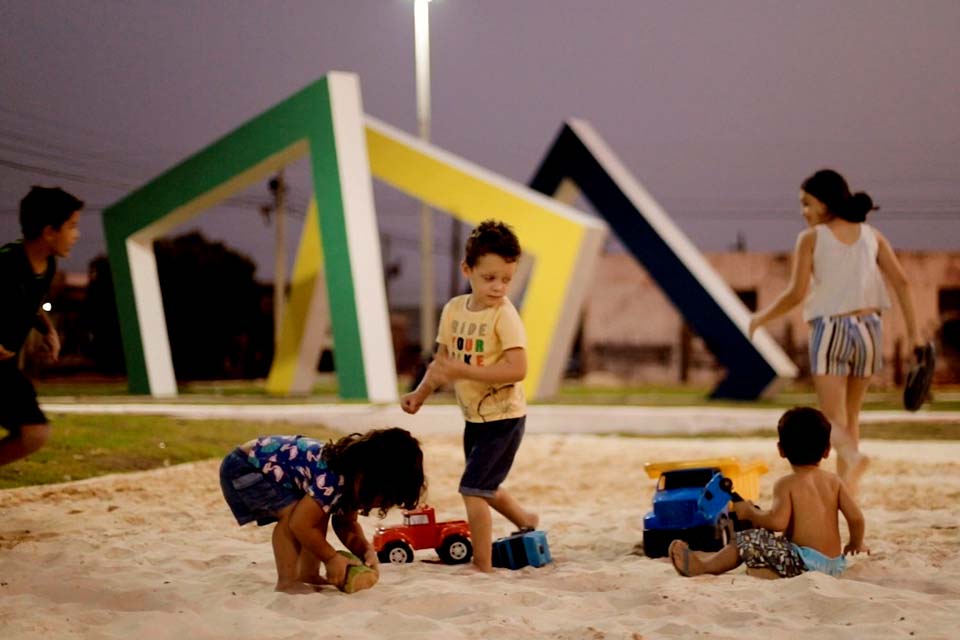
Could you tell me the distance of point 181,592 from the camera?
3.58 metres

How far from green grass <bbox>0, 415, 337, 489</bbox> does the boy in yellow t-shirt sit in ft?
11.0

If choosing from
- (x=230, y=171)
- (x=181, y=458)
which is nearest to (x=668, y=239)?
(x=230, y=171)

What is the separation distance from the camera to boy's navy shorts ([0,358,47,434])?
406 centimetres

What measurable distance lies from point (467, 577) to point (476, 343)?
0.86 meters

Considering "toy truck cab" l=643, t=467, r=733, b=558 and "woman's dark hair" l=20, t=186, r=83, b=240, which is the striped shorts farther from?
"woman's dark hair" l=20, t=186, r=83, b=240

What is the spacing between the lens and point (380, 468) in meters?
3.55

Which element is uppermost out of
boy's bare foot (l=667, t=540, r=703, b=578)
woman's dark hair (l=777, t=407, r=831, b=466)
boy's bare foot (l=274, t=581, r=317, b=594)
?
woman's dark hair (l=777, t=407, r=831, b=466)

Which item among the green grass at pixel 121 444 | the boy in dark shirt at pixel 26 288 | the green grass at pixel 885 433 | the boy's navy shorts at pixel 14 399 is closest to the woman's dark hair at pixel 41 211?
the boy in dark shirt at pixel 26 288

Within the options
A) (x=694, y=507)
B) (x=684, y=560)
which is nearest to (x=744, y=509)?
(x=694, y=507)

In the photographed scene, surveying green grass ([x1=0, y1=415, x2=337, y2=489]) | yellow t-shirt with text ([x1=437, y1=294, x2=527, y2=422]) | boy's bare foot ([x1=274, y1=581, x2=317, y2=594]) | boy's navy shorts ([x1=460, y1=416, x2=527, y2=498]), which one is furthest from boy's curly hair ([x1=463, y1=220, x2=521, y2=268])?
green grass ([x1=0, y1=415, x2=337, y2=489])

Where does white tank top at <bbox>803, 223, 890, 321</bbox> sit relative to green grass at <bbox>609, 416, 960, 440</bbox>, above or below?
above

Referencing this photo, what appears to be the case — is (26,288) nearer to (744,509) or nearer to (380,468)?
(380,468)

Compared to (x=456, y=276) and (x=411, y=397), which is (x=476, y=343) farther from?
(x=456, y=276)

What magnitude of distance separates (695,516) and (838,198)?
179cm
